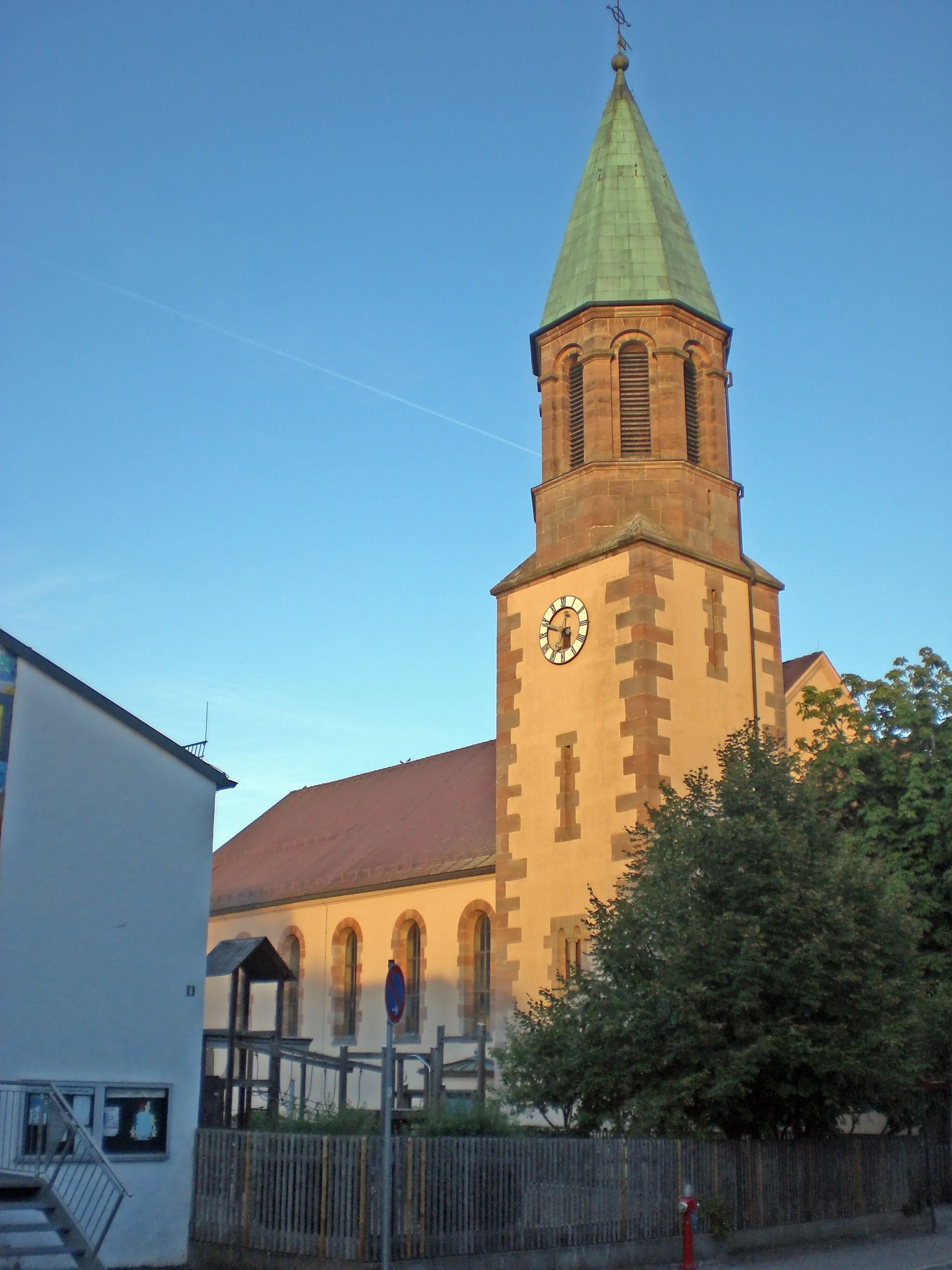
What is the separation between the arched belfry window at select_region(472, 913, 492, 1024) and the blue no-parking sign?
56.4 feet

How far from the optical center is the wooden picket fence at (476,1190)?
47.7 feet

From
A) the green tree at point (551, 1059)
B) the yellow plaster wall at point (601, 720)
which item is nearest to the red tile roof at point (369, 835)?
the yellow plaster wall at point (601, 720)

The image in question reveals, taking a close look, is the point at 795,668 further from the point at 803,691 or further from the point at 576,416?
the point at 576,416

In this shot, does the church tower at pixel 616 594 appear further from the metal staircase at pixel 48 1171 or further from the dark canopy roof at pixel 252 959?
the metal staircase at pixel 48 1171

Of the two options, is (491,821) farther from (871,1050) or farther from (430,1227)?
(430,1227)

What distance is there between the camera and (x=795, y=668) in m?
30.6

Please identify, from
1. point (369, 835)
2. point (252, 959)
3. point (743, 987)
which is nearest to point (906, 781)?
point (743, 987)

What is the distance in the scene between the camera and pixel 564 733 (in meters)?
27.0

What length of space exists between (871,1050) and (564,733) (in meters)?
10.2

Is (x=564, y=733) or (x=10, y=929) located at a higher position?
(x=564, y=733)

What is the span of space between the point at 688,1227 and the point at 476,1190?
2.67 meters

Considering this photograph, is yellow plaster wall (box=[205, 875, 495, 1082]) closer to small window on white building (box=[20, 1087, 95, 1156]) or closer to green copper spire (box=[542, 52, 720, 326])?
green copper spire (box=[542, 52, 720, 326])

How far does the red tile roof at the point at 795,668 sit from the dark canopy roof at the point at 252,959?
13029 millimetres

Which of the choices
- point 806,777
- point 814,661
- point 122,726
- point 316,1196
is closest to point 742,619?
point 814,661
